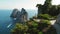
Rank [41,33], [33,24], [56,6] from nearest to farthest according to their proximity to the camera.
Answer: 1. [41,33]
2. [33,24]
3. [56,6]

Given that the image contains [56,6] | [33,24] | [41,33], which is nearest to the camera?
[41,33]

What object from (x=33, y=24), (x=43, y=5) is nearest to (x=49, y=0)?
(x=43, y=5)

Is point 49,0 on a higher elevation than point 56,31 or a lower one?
higher

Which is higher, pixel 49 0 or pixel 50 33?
pixel 49 0

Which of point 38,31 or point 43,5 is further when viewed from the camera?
point 43,5

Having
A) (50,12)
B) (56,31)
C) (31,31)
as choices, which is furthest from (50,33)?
(50,12)

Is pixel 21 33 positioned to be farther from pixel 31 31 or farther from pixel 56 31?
pixel 56 31

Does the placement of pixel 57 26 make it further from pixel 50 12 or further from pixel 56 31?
pixel 50 12

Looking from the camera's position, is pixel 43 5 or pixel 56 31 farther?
pixel 43 5
